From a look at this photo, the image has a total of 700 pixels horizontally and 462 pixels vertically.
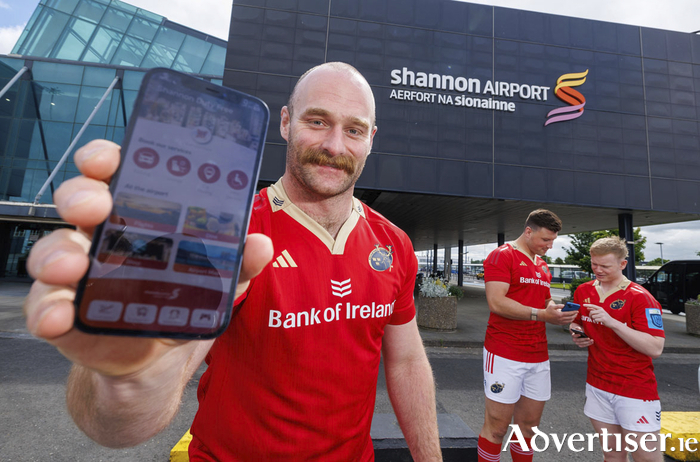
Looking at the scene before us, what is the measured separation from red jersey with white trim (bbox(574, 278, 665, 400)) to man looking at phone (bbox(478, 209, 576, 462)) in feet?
1.09

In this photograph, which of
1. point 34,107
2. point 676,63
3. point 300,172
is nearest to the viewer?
point 300,172

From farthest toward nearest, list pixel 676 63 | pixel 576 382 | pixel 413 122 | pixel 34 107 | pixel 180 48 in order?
pixel 180 48 < pixel 34 107 < pixel 676 63 < pixel 413 122 < pixel 576 382

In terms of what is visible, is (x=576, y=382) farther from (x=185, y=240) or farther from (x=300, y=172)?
(x=185, y=240)

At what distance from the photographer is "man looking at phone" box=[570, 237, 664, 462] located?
2779mm

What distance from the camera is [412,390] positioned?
5.55 ft

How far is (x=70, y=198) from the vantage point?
2.06ft

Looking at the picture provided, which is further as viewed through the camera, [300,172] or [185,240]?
[300,172]

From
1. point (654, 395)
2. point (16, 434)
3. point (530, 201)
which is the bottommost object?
point (16, 434)

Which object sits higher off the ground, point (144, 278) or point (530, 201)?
point (530, 201)

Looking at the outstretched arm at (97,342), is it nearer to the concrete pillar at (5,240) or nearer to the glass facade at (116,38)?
the glass facade at (116,38)

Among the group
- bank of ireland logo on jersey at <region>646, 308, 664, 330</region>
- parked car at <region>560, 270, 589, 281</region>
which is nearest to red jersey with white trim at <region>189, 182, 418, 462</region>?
bank of ireland logo on jersey at <region>646, 308, 664, 330</region>

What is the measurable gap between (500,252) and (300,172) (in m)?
3.01

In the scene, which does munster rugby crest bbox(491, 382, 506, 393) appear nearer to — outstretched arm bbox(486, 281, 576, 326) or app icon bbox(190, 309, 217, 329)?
outstretched arm bbox(486, 281, 576, 326)

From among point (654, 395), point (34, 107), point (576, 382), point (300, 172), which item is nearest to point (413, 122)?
point (576, 382)
